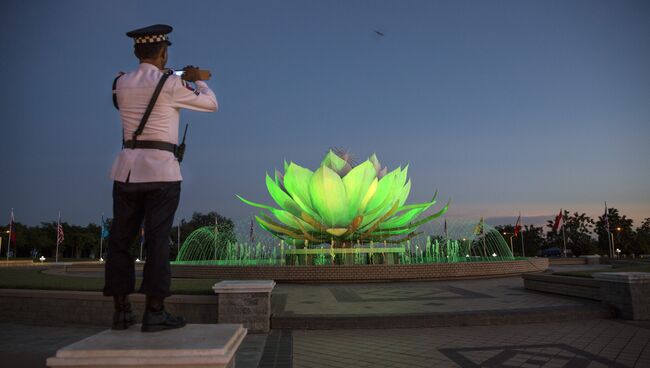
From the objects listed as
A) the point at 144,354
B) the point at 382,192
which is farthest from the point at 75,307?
the point at 382,192

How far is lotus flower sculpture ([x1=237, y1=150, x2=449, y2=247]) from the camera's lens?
16.3 meters

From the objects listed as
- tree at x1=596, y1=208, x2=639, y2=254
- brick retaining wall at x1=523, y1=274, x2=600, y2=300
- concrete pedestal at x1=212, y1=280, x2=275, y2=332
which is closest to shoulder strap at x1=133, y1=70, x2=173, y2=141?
concrete pedestal at x1=212, y1=280, x2=275, y2=332

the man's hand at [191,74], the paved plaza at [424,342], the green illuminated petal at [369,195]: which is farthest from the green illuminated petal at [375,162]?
the man's hand at [191,74]

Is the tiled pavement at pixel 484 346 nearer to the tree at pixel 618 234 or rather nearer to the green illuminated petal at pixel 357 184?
→ the green illuminated petal at pixel 357 184

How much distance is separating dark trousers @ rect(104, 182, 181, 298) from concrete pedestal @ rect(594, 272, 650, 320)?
25.7 ft

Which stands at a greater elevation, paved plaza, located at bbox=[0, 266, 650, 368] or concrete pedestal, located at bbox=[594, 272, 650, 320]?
concrete pedestal, located at bbox=[594, 272, 650, 320]

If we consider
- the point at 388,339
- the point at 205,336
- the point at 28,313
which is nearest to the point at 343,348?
the point at 388,339

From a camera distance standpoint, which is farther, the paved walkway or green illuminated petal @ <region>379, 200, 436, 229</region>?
green illuminated petal @ <region>379, 200, 436, 229</region>

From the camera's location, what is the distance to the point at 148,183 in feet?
10.3

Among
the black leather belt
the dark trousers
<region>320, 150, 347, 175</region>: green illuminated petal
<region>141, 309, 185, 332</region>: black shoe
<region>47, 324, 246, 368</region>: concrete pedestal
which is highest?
<region>320, 150, 347, 175</region>: green illuminated petal

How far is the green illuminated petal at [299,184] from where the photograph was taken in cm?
1698

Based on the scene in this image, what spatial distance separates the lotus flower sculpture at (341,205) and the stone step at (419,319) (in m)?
9.03

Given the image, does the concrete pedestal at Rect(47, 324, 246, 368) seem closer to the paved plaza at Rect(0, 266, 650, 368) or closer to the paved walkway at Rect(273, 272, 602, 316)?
the paved plaza at Rect(0, 266, 650, 368)

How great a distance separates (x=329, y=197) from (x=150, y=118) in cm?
1297
